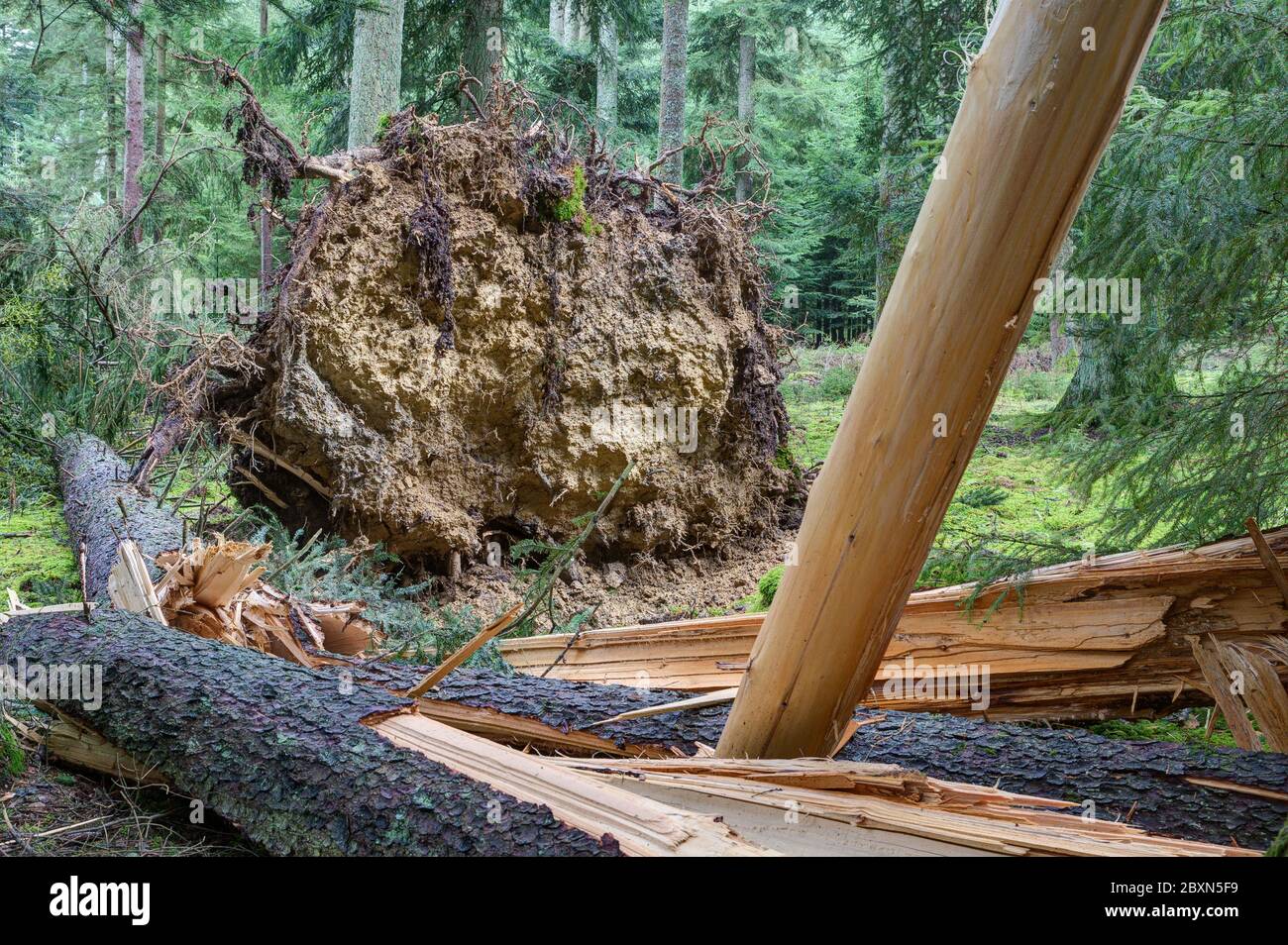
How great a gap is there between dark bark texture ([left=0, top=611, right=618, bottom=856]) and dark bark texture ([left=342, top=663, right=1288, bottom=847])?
0.53m

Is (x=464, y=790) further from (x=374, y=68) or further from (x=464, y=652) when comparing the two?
(x=374, y=68)

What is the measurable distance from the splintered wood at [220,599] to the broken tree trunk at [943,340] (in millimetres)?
2812

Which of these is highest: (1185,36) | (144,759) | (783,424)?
(1185,36)

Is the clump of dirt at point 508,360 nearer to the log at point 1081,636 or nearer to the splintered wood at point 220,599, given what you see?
the splintered wood at point 220,599

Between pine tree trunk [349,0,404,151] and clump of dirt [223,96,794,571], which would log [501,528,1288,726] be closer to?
clump of dirt [223,96,794,571]

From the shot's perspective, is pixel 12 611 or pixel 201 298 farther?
pixel 201 298

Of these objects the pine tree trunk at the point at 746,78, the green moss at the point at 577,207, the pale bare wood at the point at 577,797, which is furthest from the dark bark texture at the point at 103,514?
the pine tree trunk at the point at 746,78

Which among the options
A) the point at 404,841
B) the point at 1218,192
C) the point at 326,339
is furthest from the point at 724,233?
the point at 404,841

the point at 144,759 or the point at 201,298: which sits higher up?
the point at 201,298

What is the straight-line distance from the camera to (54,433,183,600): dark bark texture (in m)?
5.72

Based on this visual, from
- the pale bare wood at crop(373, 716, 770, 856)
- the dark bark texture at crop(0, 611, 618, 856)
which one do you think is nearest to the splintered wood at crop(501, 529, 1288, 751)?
the pale bare wood at crop(373, 716, 770, 856)
